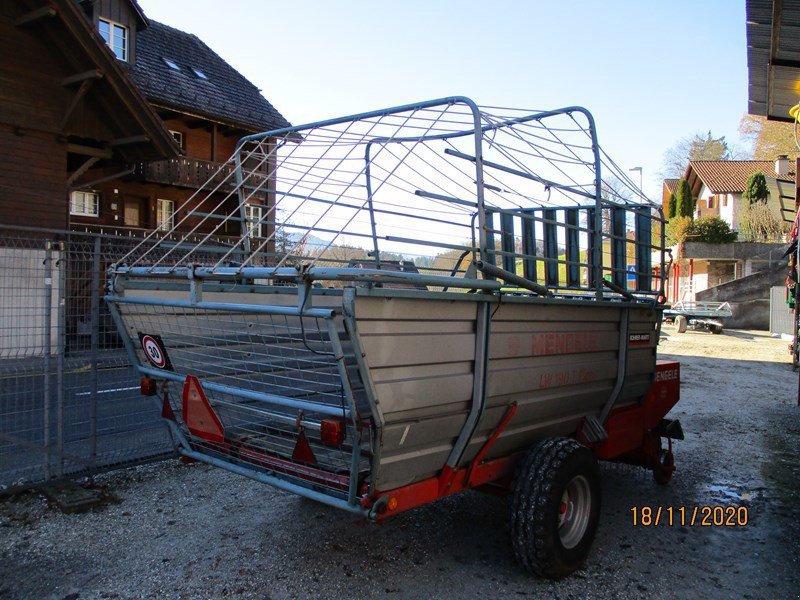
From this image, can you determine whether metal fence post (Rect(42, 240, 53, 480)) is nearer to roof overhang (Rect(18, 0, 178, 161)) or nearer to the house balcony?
roof overhang (Rect(18, 0, 178, 161))

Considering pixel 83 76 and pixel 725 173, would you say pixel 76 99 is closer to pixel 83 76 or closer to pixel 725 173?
pixel 83 76

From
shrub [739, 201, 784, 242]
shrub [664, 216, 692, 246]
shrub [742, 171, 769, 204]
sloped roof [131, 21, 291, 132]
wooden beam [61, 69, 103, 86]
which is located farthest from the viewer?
shrub [742, 171, 769, 204]

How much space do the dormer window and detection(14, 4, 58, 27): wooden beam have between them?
4.99 meters

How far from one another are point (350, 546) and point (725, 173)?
50627mm

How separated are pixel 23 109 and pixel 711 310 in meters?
25.1

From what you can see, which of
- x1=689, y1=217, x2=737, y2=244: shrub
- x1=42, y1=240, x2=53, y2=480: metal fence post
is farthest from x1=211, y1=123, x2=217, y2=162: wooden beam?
x1=689, y1=217, x2=737, y2=244: shrub

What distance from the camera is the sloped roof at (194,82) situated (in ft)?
66.5

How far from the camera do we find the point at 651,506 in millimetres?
5051

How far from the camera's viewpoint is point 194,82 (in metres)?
21.9

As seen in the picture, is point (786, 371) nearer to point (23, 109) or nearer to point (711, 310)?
A: point (711, 310)

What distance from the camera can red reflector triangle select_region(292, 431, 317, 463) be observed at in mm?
3240

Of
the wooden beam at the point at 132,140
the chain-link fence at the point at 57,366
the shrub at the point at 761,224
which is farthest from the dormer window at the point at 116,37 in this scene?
the shrub at the point at 761,224

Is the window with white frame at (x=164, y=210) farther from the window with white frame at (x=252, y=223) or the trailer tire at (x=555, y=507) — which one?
the trailer tire at (x=555, y=507)
